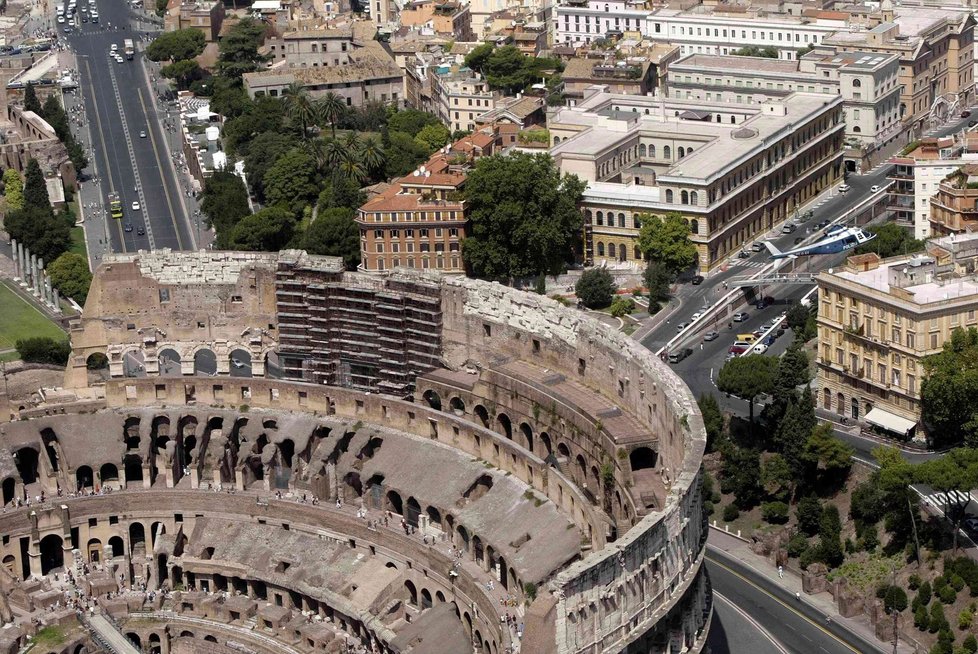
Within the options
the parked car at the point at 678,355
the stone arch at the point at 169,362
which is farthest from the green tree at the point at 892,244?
the stone arch at the point at 169,362

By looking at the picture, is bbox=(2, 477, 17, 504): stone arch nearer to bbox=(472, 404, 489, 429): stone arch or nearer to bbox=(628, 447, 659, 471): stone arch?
bbox=(472, 404, 489, 429): stone arch

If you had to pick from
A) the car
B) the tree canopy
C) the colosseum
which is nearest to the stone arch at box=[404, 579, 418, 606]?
the colosseum

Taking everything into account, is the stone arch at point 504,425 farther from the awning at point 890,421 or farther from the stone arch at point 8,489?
the stone arch at point 8,489

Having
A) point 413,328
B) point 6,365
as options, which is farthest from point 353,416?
point 6,365

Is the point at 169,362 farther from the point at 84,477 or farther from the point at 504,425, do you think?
the point at 504,425

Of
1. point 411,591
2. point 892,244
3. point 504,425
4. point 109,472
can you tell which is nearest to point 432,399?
point 504,425
